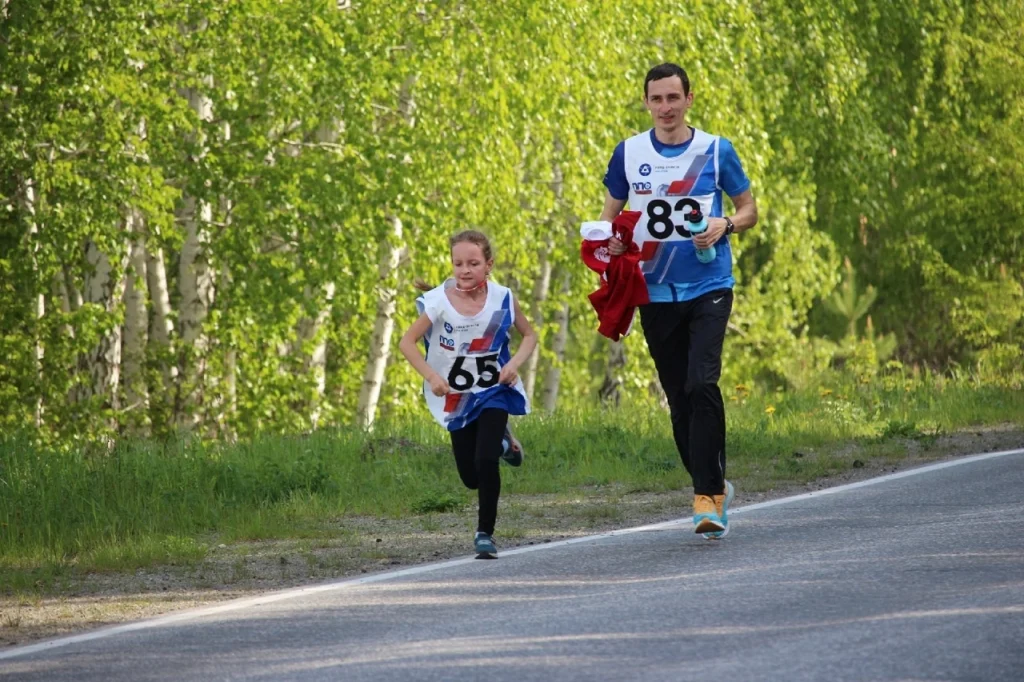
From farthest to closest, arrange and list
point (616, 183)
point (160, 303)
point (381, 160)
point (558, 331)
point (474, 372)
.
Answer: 1. point (558, 331)
2. point (160, 303)
3. point (381, 160)
4. point (616, 183)
5. point (474, 372)

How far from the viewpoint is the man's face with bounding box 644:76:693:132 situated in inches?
350

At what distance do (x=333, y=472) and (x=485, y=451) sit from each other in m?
3.89

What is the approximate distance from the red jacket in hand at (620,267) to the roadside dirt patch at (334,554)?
4.30 feet

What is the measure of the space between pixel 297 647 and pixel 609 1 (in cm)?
1628

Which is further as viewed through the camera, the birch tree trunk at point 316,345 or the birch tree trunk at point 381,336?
the birch tree trunk at point 381,336

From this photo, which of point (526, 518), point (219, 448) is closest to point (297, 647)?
point (526, 518)

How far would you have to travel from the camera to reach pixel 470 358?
28.9 feet

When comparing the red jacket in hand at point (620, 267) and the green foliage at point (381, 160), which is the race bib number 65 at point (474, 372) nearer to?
the red jacket in hand at point (620, 267)

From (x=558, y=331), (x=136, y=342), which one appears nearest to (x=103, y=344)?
(x=136, y=342)

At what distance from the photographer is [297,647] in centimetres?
668

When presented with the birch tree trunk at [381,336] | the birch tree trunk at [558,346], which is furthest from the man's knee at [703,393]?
the birch tree trunk at [558,346]

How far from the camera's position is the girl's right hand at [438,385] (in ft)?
28.3

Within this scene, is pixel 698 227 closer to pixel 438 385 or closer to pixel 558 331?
pixel 438 385

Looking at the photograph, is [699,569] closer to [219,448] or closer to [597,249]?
[597,249]
